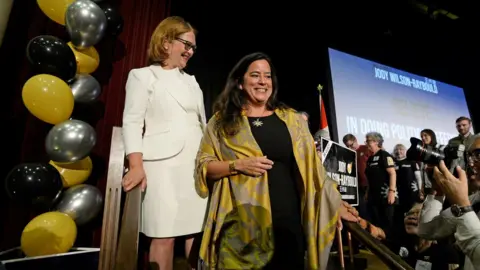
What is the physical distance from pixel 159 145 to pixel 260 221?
512 millimetres

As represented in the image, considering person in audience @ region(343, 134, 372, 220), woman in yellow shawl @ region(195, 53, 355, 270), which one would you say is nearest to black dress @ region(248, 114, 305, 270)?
woman in yellow shawl @ region(195, 53, 355, 270)

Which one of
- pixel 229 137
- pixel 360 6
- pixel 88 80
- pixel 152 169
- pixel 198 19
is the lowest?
pixel 152 169

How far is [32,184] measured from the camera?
1286 mm

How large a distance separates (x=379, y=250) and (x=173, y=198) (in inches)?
29.6

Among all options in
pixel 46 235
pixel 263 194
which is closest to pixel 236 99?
pixel 263 194

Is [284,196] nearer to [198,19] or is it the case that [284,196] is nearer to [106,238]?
[106,238]

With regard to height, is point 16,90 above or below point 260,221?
above

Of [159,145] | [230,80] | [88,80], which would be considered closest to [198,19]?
[88,80]

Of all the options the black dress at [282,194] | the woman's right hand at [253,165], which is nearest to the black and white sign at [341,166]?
the black dress at [282,194]

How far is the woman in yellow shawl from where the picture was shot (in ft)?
3.45

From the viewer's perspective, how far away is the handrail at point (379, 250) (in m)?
0.78

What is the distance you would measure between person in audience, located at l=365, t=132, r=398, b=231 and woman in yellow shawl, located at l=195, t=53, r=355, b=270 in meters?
2.85

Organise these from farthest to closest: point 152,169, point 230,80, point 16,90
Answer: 1. point 16,90
2. point 230,80
3. point 152,169

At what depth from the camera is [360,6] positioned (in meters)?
4.53
